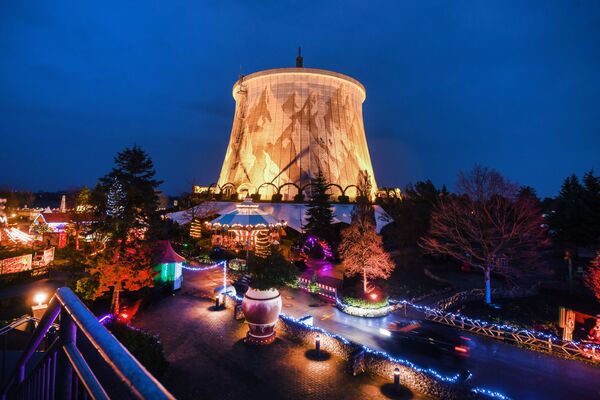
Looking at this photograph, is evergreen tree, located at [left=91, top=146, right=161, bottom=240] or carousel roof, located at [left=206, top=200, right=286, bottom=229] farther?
carousel roof, located at [left=206, top=200, right=286, bottom=229]

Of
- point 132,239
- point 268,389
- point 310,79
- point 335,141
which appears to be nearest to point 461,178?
point 268,389

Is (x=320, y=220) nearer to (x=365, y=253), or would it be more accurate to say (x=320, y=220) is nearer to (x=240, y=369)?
(x=365, y=253)

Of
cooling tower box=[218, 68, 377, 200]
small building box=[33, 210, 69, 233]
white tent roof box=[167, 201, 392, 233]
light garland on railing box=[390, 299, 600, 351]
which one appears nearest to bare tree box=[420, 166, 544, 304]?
light garland on railing box=[390, 299, 600, 351]

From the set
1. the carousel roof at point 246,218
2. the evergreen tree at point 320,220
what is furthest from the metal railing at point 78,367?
the evergreen tree at point 320,220

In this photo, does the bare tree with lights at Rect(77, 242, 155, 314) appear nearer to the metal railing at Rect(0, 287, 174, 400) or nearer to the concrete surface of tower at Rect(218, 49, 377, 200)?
the metal railing at Rect(0, 287, 174, 400)

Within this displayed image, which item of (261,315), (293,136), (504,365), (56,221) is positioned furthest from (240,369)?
(293,136)

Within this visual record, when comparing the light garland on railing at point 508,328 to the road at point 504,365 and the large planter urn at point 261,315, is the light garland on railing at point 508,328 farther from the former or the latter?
the large planter urn at point 261,315
